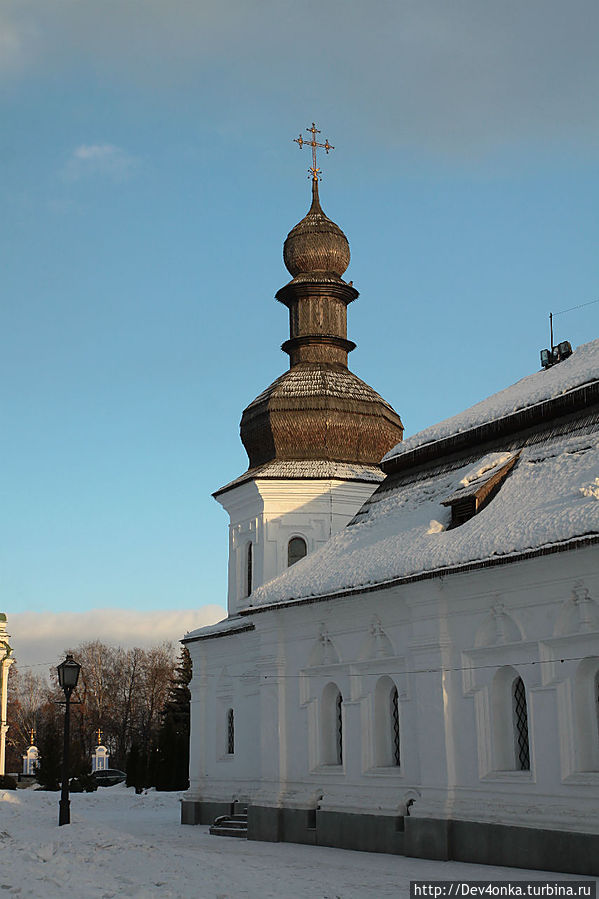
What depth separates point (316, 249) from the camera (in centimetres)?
3027

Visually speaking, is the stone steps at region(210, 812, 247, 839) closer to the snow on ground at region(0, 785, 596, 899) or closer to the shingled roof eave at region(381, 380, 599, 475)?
the snow on ground at region(0, 785, 596, 899)

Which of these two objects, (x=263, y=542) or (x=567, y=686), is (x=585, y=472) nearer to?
(x=567, y=686)

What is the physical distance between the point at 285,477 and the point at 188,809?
28.7 feet

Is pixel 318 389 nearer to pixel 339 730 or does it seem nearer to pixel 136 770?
pixel 339 730

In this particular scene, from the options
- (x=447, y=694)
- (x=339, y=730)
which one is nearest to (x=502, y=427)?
(x=447, y=694)

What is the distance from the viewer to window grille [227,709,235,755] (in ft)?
84.8

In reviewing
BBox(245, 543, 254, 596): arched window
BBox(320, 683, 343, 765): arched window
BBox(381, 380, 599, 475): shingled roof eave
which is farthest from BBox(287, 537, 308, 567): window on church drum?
BBox(320, 683, 343, 765): arched window

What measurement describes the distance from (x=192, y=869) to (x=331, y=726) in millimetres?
7223

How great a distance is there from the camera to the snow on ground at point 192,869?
11742 millimetres

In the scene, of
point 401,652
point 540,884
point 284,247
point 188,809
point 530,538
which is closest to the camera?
point 540,884

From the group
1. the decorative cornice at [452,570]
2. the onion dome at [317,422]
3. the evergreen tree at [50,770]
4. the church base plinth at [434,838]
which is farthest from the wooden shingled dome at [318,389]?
the evergreen tree at [50,770]

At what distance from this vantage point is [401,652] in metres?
18.1

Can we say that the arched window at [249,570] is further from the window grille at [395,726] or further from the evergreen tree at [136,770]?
the evergreen tree at [136,770]

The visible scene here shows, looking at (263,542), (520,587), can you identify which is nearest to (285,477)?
(263,542)
